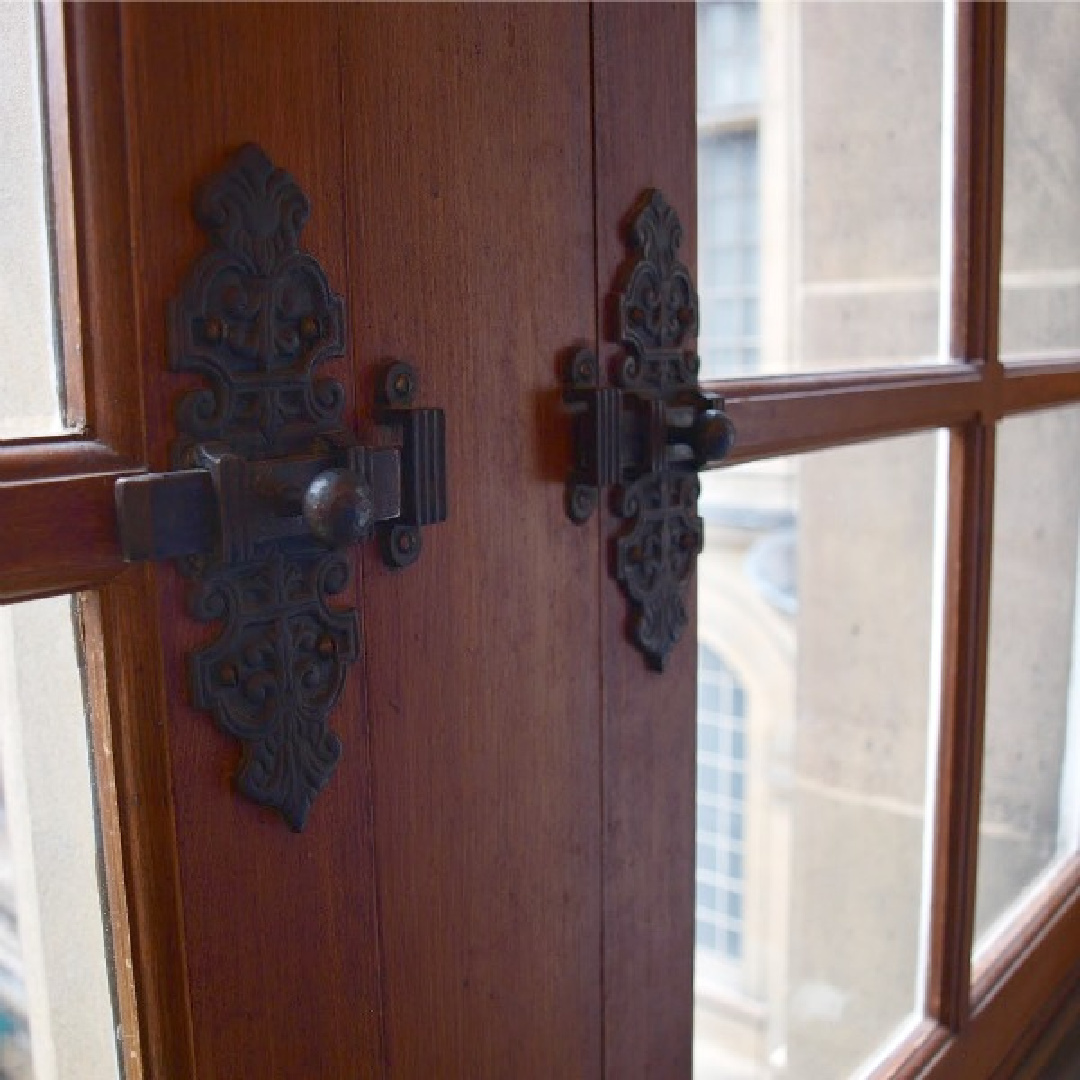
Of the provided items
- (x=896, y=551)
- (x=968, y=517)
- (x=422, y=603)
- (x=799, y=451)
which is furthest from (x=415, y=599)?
(x=896, y=551)

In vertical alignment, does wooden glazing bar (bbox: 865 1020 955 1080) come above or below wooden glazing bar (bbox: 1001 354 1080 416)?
below

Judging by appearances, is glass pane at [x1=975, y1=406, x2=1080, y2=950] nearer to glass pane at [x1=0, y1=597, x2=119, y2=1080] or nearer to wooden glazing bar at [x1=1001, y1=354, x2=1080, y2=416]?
wooden glazing bar at [x1=1001, y1=354, x2=1080, y2=416]

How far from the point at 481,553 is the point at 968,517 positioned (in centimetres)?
44

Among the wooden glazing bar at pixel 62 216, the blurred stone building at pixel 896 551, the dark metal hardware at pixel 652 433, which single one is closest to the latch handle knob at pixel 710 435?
the dark metal hardware at pixel 652 433

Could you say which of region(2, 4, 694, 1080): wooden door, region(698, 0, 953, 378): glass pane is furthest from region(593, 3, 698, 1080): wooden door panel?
region(698, 0, 953, 378): glass pane

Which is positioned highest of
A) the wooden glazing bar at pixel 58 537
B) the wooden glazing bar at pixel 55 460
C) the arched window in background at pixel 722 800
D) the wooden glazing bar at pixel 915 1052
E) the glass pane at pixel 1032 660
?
the wooden glazing bar at pixel 55 460

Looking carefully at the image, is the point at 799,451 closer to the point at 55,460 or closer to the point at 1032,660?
the point at 55,460

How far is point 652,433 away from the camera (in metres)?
0.45

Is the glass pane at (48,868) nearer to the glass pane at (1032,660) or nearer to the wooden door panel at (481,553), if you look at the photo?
the wooden door panel at (481,553)

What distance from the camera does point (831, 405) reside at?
573 mm

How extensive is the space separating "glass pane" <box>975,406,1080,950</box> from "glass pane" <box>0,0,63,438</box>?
88 centimetres

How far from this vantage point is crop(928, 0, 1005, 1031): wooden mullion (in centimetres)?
71

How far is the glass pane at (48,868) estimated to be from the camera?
320mm

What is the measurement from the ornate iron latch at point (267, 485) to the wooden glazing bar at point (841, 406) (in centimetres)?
20
